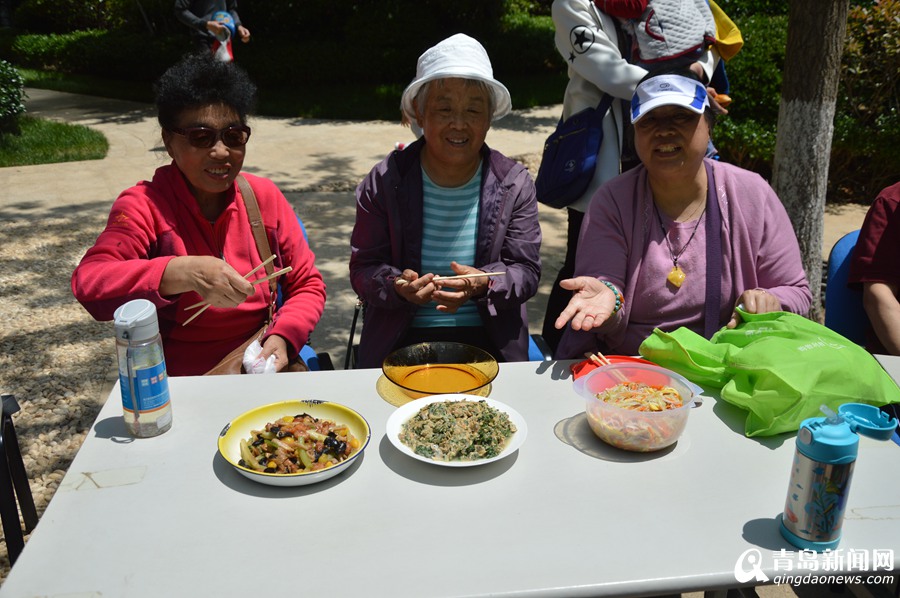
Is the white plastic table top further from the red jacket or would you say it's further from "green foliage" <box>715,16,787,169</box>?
"green foliage" <box>715,16,787,169</box>

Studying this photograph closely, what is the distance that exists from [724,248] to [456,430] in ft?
3.76

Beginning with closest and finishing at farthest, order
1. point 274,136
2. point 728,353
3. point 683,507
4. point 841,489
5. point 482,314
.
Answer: point 841,489
point 683,507
point 728,353
point 482,314
point 274,136

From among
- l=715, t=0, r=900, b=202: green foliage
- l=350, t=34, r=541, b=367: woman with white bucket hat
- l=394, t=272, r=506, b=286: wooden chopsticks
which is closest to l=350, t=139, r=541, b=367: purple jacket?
l=350, t=34, r=541, b=367: woman with white bucket hat

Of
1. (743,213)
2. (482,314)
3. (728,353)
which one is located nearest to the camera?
(728,353)

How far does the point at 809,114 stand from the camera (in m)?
3.65

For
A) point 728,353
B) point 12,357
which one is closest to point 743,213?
point 728,353

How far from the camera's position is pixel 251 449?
163 cm

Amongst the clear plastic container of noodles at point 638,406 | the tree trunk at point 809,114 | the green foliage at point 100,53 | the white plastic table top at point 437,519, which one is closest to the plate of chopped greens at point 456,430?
the white plastic table top at point 437,519

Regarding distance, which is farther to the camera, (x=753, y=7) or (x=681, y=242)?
(x=753, y=7)

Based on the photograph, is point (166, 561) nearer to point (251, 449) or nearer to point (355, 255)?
point (251, 449)

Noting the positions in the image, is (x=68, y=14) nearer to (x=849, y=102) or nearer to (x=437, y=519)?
(x=849, y=102)

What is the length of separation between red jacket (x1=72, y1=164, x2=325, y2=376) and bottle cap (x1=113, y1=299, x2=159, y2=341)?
532 mm

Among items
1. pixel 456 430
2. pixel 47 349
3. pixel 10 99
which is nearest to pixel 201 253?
pixel 456 430

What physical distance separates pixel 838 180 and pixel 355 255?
5970 mm
